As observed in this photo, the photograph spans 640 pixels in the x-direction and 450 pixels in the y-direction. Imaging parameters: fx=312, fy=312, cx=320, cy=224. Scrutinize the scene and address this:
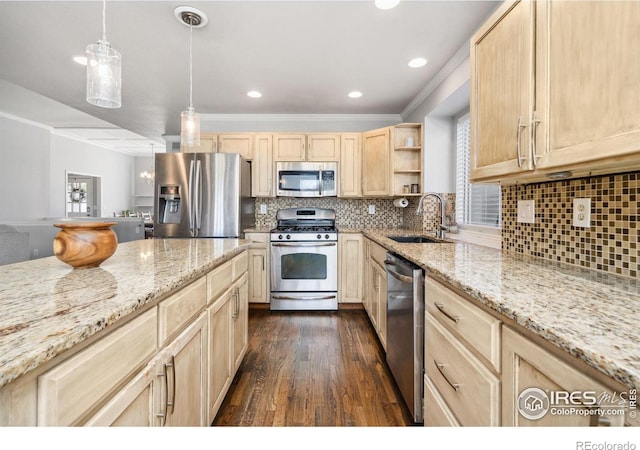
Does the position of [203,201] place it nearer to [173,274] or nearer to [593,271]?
[173,274]

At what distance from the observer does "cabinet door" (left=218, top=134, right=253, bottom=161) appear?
393 cm

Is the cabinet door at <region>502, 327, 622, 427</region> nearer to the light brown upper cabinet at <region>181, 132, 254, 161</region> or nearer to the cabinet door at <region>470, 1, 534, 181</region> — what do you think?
the cabinet door at <region>470, 1, 534, 181</region>

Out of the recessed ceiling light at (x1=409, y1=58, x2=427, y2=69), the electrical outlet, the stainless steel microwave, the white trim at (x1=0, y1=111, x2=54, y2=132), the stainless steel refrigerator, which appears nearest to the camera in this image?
the electrical outlet

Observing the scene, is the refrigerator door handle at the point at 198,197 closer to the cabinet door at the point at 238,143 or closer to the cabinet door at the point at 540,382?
the cabinet door at the point at 238,143

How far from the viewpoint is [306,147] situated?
390 centimetres

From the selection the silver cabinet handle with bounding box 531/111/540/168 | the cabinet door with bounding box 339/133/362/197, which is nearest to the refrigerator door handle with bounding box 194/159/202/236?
the cabinet door with bounding box 339/133/362/197

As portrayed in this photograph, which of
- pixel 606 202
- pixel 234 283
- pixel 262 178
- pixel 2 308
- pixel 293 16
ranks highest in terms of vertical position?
pixel 293 16

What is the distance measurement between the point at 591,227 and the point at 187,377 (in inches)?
68.1

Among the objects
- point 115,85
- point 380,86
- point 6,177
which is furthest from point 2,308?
point 6,177

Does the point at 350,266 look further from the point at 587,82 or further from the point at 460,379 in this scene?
the point at 587,82

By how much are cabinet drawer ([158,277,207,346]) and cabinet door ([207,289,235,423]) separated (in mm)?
156

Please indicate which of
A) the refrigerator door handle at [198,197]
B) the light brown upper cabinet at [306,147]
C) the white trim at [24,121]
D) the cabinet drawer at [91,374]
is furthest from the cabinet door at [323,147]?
the white trim at [24,121]

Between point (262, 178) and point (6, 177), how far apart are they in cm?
443

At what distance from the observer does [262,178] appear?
3.94m
